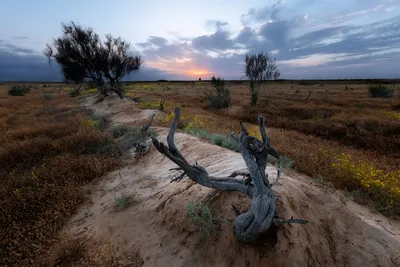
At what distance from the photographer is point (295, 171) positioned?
5.97 meters

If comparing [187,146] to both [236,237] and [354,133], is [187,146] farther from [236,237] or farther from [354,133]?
[354,133]

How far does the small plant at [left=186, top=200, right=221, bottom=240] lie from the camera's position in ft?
12.2

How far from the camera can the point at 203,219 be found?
386 centimetres

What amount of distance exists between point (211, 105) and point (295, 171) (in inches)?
628

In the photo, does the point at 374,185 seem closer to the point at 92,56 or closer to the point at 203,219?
the point at 203,219

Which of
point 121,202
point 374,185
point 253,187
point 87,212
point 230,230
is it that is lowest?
point 87,212

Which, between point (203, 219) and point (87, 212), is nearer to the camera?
point (203, 219)

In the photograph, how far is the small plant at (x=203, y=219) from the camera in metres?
3.71

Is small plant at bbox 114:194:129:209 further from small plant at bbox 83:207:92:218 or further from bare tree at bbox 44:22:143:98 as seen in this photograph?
bare tree at bbox 44:22:143:98

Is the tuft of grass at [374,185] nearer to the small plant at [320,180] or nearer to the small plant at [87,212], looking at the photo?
the small plant at [320,180]

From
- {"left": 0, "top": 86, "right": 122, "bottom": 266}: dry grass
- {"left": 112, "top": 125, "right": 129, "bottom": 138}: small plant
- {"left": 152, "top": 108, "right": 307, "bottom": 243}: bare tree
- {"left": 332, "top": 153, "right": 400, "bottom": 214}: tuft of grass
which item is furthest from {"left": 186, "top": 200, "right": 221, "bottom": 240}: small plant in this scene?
{"left": 112, "top": 125, "right": 129, "bottom": 138}: small plant

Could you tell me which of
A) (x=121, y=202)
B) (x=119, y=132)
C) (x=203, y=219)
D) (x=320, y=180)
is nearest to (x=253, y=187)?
(x=203, y=219)

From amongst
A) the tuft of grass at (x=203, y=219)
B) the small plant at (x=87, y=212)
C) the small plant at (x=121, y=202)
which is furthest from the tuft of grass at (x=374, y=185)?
the small plant at (x=87, y=212)

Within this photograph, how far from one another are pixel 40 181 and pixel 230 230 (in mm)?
5590
